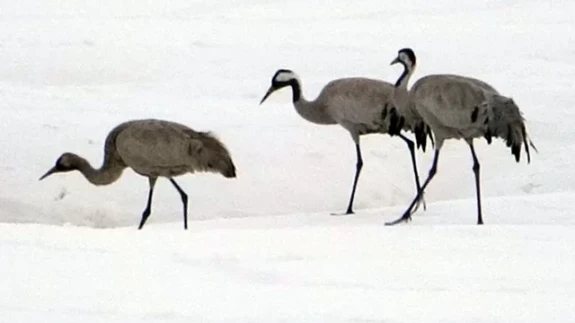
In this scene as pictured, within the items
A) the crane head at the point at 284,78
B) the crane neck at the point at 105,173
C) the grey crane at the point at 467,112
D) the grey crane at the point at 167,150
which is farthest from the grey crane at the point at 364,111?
the crane neck at the point at 105,173

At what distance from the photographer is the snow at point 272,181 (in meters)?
6.19

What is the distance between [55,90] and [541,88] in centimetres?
450

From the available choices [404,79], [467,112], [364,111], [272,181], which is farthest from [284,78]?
[467,112]

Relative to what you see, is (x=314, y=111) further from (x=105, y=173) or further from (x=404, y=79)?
(x=105, y=173)

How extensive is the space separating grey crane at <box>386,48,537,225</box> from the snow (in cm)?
54

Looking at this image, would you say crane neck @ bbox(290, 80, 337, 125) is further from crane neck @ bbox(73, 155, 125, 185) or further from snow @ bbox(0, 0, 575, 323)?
crane neck @ bbox(73, 155, 125, 185)

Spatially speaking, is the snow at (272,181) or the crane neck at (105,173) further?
the crane neck at (105,173)

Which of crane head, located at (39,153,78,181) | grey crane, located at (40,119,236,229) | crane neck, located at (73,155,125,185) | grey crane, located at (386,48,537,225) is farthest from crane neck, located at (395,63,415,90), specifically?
crane head, located at (39,153,78,181)

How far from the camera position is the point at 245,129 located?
12.0 meters

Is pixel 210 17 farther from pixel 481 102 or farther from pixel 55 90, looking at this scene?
pixel 481 102

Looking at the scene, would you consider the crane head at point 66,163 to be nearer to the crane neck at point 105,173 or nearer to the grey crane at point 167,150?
the crane neck at point 105,173

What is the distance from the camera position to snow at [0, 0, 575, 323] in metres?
6.19

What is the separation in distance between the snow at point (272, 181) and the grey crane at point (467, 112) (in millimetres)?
540

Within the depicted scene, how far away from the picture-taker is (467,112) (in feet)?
28.3
